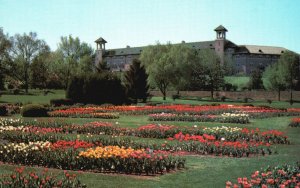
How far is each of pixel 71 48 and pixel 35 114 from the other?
4414cm

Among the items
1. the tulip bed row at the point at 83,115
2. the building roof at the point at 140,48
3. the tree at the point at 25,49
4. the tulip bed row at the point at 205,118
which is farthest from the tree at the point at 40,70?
the building roof at the point at 140,48

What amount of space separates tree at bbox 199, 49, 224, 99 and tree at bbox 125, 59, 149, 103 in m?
19.4

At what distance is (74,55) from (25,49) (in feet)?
33.7

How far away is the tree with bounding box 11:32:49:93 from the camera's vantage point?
234 ft

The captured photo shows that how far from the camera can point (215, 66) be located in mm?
68500

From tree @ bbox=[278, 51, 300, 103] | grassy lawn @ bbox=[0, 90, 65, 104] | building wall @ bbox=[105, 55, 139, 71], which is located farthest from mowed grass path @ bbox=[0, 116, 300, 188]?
building wall @ bbox=[105, 55, 139, 71]

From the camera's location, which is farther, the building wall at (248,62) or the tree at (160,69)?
the building wall at (248,62)

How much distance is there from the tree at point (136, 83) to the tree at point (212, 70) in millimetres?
19421

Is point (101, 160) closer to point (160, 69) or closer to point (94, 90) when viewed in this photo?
point (94, 90)

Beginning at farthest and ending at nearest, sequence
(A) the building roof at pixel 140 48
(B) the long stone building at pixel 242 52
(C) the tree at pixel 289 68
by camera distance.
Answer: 1. (A) the building roof at pixel 140 48
2. (B) the long stone building at pixel 242 52
3. (C) the tree at pixel 289 68

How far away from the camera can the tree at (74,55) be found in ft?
222

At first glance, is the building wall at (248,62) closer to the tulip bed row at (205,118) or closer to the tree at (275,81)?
the tree at (275,81)

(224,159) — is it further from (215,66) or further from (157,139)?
(215,66)

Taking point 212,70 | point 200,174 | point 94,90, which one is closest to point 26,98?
point 94,90
